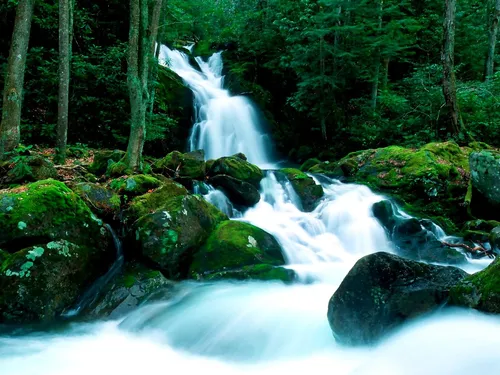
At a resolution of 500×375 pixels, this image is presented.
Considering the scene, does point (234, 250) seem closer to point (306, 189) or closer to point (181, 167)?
point (181, 167)

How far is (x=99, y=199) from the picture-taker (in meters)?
6.55

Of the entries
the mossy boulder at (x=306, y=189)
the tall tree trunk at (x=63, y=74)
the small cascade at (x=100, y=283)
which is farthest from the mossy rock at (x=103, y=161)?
the mossy boulder at (x=306, y=189)

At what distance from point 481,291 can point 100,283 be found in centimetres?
484

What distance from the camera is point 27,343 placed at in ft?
14.9

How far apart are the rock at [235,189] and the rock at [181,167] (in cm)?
46

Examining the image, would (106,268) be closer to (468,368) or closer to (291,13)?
(468,368)

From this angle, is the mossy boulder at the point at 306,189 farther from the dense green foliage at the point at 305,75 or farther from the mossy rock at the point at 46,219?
the mossy rock at the point at 46,219

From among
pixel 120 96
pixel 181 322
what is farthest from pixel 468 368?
pixel 120 96

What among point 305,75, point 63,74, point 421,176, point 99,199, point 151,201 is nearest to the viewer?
point 99,199

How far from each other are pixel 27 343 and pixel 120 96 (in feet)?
32.4

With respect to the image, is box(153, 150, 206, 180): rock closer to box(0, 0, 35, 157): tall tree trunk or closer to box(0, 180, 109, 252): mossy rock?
box(0, 0, 35, 157): tall tree trunk

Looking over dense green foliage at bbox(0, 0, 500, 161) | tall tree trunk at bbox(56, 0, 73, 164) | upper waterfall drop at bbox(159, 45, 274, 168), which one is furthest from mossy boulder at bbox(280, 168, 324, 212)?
tall tree trunk at bbox(56, 0, 73, 164)

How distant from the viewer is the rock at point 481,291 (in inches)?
144

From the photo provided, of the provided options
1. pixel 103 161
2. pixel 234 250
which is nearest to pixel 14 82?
pixel 103 161
